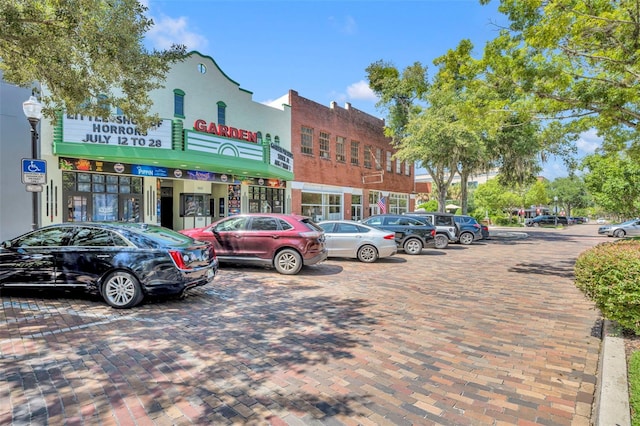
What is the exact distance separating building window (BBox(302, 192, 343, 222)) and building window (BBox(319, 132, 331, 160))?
9.46ft

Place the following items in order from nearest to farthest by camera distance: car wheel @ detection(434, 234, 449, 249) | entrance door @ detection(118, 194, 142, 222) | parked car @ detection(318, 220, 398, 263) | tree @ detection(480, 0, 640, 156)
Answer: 1. tree @ detection(480, 0, 640, 156)
2. parked car @ detection(318, 220, 398, 263)
3. entrance door @ detection(118, 194, 142, 222)
4. car wheel @ detection(434, 234, 449, 249)

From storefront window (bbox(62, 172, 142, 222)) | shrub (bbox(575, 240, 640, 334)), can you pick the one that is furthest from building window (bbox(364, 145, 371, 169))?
shrub (bbox(575, 240, 640, 334))

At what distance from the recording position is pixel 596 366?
170 inches

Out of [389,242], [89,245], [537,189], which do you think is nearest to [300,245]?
[389,242]

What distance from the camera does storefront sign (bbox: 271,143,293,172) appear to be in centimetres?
1886

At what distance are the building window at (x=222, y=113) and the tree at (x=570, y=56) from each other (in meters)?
13.5

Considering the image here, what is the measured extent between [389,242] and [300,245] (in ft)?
13.1

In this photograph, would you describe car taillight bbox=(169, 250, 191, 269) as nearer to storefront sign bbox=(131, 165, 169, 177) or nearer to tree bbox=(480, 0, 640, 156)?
tree bbox=(480, 0, 640, 156)

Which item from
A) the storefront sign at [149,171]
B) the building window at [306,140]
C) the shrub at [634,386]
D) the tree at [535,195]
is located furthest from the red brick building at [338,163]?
the tree at [535,195]

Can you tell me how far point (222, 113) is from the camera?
63.9 feet

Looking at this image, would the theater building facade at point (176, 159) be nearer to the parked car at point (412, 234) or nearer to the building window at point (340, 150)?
the building window at point (340, 150)

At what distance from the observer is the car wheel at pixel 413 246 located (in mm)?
15398

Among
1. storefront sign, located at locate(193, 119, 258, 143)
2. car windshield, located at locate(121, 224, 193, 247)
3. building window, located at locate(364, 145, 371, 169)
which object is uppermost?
building window, located at locate(364, 145, 371, 169)

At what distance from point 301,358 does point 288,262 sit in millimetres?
5619
